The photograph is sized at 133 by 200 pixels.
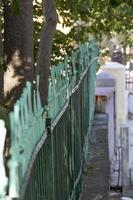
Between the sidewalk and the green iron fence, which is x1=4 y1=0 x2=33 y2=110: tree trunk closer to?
the green iron fence

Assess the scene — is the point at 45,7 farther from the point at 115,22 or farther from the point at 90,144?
the point at 115,22

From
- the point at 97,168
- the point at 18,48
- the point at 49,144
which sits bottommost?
the point at 97,168

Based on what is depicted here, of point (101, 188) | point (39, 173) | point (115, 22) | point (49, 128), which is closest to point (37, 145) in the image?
point (39, 173)

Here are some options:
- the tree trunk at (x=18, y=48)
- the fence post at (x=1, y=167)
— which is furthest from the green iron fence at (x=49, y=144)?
the tree trunk at (x=18, y=48)

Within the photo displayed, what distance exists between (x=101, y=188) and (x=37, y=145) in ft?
10.9

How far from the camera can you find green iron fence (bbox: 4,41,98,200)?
1.98m

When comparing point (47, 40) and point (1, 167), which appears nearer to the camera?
point (1, 167)

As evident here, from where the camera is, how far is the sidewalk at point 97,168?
556 cm

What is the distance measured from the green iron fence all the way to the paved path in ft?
1.20

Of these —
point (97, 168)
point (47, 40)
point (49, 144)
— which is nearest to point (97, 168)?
point (97, 168)

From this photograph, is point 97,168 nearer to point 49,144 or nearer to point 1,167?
point 49,144

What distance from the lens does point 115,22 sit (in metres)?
9.27

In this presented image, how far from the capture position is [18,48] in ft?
16.1

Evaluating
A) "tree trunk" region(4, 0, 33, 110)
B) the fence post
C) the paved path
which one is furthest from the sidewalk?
the fence post
